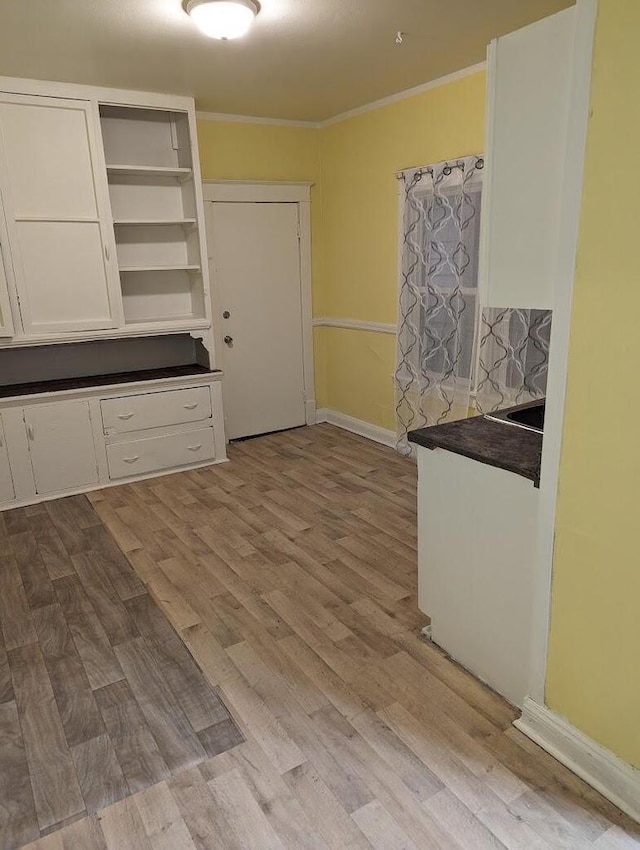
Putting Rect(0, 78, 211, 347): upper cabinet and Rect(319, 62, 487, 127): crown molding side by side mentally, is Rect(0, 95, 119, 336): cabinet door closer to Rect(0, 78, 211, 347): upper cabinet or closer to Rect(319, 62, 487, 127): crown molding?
Rect(0, 78, 211, 347): upper cabinet

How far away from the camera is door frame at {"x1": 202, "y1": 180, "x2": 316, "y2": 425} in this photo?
4463 mm

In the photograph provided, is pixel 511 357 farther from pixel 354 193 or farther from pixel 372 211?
pixel 354 193

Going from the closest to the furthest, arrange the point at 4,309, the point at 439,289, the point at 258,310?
the point at 4,309 < the point at 439,289 < the point at 258,310

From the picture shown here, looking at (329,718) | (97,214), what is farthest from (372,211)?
(329,718)

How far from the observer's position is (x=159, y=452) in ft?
13.5

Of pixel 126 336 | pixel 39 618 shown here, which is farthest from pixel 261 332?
pixel 39 618

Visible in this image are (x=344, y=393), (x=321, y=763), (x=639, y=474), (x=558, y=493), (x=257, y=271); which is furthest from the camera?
(x=344, y=393)

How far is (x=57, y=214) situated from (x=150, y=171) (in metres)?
0.71

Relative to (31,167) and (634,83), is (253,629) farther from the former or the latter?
(31,167)

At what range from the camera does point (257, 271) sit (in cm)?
477

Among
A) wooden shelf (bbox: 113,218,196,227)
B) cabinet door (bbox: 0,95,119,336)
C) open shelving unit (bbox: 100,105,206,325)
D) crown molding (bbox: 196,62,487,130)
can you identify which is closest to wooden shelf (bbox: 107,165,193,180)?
open shelving unit (bbox: 100,105,206,325)

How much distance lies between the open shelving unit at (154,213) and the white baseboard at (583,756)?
10.9 ft

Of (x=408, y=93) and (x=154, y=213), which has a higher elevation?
(x=408, y=93)

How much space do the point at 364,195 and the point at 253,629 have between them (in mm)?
3398
